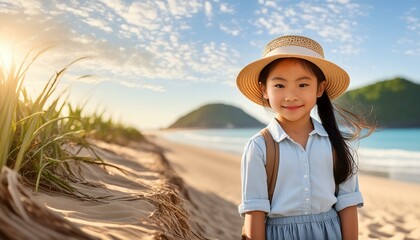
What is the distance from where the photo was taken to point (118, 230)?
185 centimetres

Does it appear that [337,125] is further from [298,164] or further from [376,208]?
[376,208]

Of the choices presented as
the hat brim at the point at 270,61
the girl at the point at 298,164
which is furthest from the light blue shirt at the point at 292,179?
the hat brim at the point at 270,61

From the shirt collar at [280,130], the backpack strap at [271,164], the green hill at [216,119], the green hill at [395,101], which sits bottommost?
the backpack strap at [271,164]

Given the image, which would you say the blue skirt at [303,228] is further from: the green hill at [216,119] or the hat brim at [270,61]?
the green hill at [216,119]

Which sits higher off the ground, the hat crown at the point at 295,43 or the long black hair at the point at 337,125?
the hat crown at the point at 295,43

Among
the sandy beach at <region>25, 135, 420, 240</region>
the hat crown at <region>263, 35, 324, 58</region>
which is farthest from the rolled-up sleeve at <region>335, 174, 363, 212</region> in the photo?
the sandy beach at <region>25, 135, 420, 240</region>

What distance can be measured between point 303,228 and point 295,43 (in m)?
0.93

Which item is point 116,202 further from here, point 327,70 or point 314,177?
point 327,70

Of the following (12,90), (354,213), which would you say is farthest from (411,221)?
(12,90)

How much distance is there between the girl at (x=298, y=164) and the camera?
2303 millimetres

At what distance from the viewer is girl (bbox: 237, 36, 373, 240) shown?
2303 millimetres

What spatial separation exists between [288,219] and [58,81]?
1739 mm

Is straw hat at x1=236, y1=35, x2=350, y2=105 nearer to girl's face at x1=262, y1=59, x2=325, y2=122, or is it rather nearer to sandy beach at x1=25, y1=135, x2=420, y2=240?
girl's face at x1=262, y1=59, x2=325, y2=122

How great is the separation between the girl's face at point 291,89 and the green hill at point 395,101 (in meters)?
73.1
